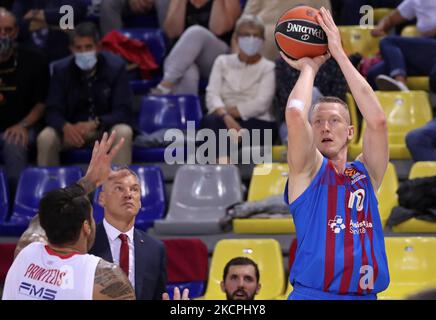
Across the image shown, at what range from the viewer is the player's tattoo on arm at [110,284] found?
3787mm

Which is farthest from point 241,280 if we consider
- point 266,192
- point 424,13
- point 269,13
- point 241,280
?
point 424,13

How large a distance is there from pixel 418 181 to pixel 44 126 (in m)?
3.20

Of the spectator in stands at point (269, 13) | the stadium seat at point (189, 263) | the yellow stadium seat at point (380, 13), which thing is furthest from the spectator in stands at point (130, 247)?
the yellow stadium seat at point (380, 13)

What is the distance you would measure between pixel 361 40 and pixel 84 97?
2.55 meters

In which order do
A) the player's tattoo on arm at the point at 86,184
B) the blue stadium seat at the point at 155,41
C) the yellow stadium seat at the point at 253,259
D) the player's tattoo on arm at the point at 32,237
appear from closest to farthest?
1. the player's tattoo on arm at the point at 32,237
2. the player's tattoo on arm at the point at 86,184
3. the yellow stadium seat at the point at 253,259
4. the blue stadium seat at the point at 155,41

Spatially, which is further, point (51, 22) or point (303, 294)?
point (51, 22)

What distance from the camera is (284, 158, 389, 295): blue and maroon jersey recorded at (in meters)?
4.25

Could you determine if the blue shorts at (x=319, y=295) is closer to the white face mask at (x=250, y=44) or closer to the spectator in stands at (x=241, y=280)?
the spectator in stands at (x=241, y=280)

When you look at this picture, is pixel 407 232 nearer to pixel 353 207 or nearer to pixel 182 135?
pixel 182 135

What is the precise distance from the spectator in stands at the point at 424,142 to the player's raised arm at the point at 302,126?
10.7ft

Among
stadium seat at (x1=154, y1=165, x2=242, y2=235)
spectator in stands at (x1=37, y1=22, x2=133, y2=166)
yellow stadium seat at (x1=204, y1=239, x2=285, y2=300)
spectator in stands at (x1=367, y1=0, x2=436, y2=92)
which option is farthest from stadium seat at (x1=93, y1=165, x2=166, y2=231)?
spectator in stands at (x1=367, y1=0, x2=436, y2=92)

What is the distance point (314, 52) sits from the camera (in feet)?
14.2

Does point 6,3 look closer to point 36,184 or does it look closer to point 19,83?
point 19,83
